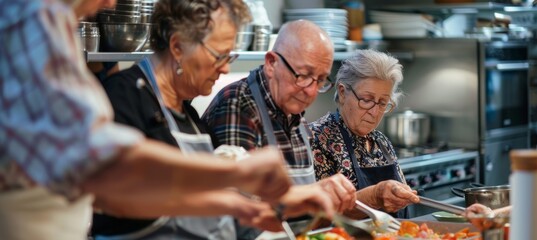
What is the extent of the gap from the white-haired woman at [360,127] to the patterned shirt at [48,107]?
2.23 m

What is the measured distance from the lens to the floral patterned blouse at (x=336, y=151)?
3.60 meters

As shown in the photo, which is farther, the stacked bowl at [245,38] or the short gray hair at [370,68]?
the stacked bowl at [245,38]

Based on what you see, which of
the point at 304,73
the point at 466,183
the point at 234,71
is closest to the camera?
the point at 304,73

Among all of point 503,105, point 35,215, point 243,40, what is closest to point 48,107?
point 35,215

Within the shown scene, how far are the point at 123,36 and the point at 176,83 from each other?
158 centimetres

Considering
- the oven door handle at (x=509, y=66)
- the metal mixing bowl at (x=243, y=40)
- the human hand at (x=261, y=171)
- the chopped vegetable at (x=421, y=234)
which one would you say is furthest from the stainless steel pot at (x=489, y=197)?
the oven door handle at (x=509, y=66)

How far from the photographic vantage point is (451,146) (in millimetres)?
6500

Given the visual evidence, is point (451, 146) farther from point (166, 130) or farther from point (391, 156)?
point (166, 130)

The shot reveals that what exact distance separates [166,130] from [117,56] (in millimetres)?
1641

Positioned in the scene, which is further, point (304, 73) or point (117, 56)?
point (117, 56)

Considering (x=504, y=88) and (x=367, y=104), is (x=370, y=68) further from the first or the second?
(x=504, y=88)

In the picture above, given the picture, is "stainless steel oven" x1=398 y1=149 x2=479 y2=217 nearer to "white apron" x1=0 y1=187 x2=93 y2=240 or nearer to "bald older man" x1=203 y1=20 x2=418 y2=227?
"bald older man" x1=203 y1=20 x2=418 y2=227

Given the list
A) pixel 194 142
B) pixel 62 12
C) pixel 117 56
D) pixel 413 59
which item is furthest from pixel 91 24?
pixel 413 59

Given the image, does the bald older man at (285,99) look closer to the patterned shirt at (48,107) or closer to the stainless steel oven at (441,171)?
the patterned shirt at (48,107)
